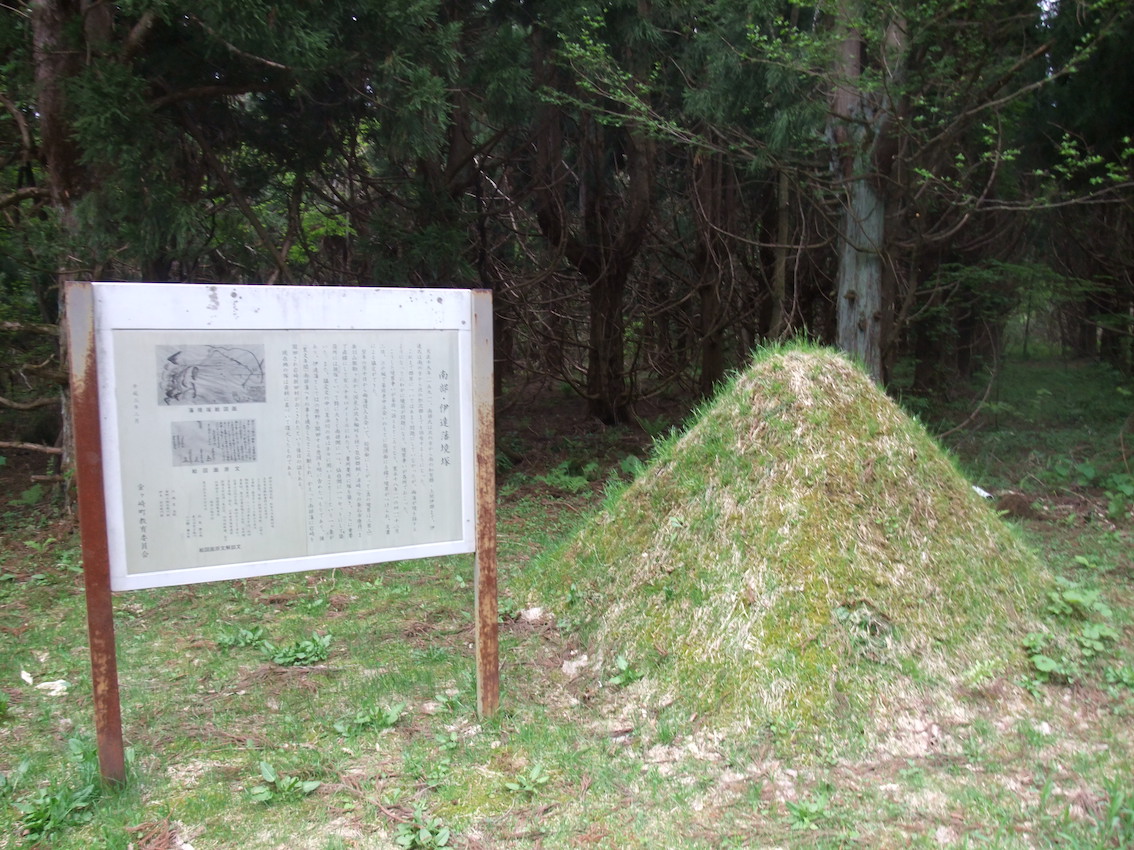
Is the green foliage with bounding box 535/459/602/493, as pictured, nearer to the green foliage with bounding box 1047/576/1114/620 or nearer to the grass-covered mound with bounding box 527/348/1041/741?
the grass-covered mound with bounding box 527/348/1041/741

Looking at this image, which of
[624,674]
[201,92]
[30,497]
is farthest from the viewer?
[30,497]

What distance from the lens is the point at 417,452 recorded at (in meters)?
3.70

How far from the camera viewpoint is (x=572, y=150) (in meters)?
11.7

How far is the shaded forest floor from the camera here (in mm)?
2961

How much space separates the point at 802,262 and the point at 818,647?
8771 millimetres

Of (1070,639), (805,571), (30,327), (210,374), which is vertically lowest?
(1070,639)

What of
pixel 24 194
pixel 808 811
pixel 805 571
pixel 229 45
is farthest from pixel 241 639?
pixel 24 194

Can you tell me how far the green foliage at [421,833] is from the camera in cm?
290

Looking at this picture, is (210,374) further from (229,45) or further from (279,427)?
(229,45)

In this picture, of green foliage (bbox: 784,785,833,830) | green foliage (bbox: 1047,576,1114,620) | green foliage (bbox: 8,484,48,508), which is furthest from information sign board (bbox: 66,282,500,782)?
green foliage (bbox: 8,484,48,508)

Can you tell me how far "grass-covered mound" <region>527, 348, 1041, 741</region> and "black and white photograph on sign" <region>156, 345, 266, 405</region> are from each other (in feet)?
7.01

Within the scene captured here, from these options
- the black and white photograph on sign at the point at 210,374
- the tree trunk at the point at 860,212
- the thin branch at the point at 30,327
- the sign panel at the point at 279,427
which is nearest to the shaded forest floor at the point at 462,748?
the sign panel at the point at 279,427

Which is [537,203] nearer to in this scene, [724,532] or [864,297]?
[864,297]

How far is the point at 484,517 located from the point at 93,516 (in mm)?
1509
